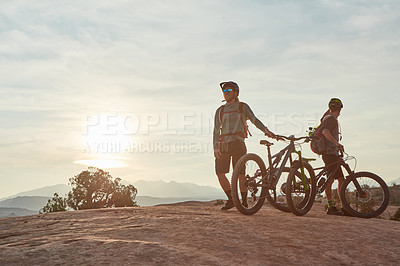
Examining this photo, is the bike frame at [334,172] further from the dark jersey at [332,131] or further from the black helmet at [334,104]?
the black helmet at [334,104]

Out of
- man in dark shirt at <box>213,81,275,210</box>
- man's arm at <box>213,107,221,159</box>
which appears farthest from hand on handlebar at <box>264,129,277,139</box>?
man's arm at <box>213,107,221,159</box>

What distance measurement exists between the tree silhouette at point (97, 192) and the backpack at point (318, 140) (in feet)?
121

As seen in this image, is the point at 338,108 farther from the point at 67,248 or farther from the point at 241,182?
the point at 67,248

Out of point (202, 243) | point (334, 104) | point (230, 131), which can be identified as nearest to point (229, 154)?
point (230, 131)

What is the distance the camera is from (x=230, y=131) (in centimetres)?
745

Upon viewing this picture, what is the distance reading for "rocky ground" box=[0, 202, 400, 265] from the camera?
362 centimetres

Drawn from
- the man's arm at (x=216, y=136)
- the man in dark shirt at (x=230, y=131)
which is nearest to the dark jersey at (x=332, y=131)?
the man in dark shirt at (x=230, y=131)

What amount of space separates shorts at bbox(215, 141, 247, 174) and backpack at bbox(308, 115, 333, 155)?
1544 millimetres

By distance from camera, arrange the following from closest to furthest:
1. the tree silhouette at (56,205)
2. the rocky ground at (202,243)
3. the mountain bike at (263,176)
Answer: the rocky ground at (202,243), the mountain bike at (263,176), the tree silhouette at (56,205)

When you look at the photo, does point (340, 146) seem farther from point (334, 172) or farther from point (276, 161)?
point (276, 161)

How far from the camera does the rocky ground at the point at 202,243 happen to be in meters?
3.62

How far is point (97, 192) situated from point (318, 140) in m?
40.0

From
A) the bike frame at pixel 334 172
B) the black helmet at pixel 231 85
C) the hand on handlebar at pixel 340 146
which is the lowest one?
the bike frame at pixel 334 172

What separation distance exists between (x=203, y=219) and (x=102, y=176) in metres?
42.2
